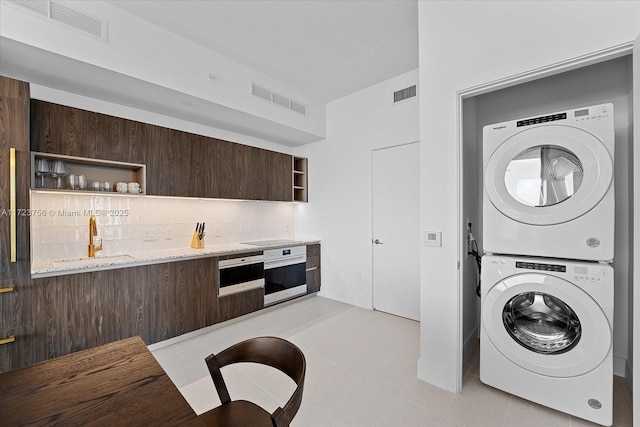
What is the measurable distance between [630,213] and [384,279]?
2.32 m

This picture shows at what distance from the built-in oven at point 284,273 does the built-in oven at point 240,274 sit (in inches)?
4.5

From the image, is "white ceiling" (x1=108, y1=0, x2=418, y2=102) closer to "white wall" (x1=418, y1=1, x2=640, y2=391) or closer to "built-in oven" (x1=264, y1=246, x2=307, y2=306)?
"white wall" (x1=418, y1=1, x2=640, y2=391)

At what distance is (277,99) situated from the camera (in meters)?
3.60

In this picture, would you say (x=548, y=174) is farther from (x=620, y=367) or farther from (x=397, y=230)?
(x=397, y=230)

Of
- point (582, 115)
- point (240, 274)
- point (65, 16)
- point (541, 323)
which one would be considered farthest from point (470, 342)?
point (65, 16)

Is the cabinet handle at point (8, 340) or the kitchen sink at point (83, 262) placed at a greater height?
the kitchen sink at point (83, 262)

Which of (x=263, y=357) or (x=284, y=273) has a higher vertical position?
(x=263, y=357)

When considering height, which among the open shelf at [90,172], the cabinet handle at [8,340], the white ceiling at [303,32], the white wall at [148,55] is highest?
the white ceiling at [303,32]

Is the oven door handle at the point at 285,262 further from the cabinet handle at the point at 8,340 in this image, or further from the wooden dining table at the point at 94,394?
the wooden dining table at the point at 94,394

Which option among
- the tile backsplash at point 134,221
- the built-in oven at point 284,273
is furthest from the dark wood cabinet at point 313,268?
the tile backsplash at point 134,221

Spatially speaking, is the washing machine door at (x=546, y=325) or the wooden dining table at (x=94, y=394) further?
the washing machine door at (x=546, y=325)

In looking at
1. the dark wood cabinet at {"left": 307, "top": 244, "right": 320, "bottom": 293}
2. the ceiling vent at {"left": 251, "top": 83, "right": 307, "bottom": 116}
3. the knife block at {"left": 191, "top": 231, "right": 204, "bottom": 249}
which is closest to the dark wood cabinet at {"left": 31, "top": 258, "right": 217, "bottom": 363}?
the knife block at {"left": 191, "top": 231, "right": 204, "bottom": 249}

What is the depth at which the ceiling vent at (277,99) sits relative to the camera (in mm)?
3369

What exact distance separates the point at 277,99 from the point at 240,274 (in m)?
2.25
